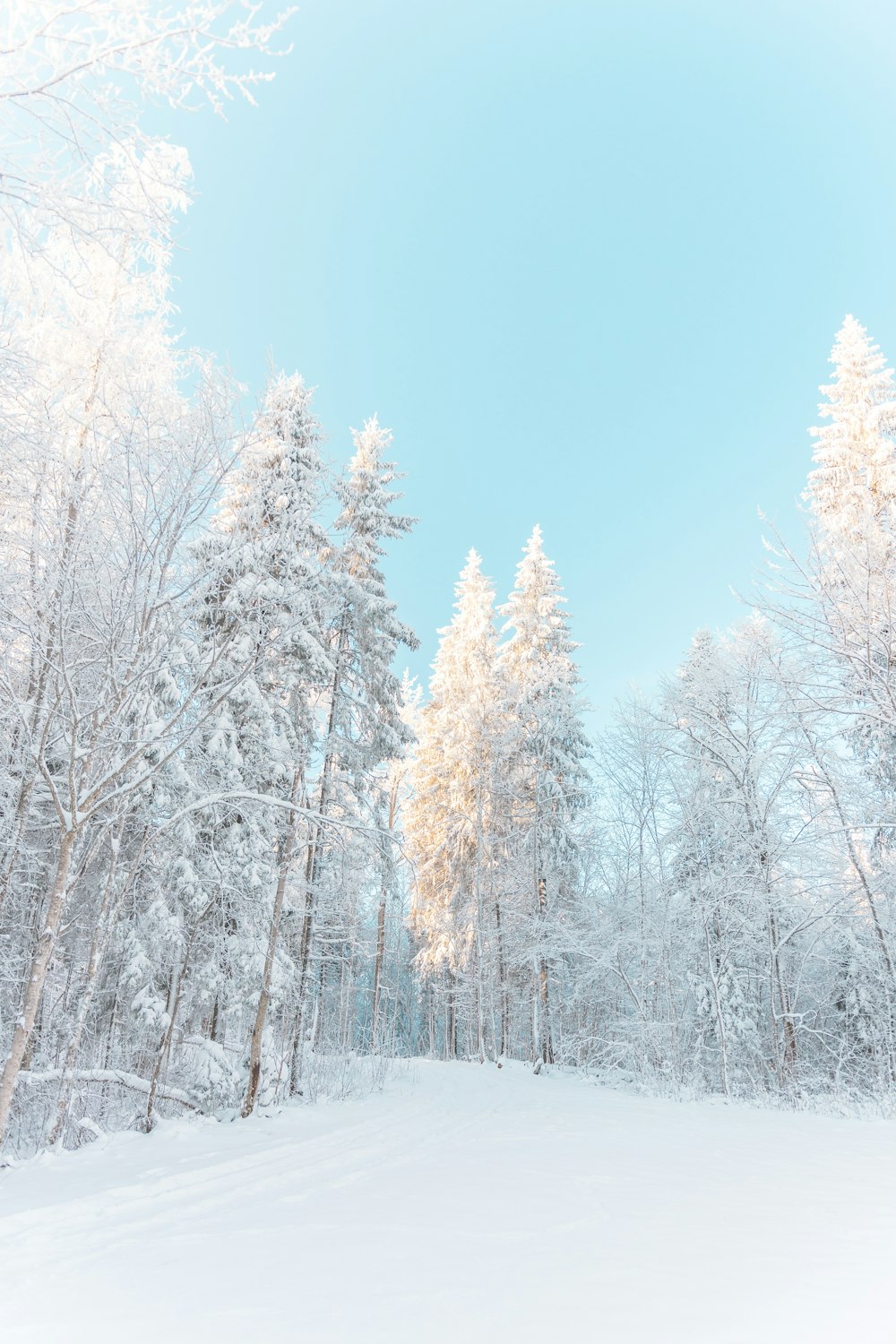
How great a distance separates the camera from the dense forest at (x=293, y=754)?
5.87m

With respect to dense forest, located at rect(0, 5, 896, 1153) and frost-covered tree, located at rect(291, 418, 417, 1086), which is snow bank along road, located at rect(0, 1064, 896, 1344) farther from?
frost-covered tree, located at rect(291, 418, 417, 1086)

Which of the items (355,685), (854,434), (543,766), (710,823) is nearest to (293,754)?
(355,685)

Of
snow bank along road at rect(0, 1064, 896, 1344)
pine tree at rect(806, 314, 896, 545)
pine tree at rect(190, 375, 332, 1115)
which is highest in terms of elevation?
pine tree at rect(806, 314, 896, 545)

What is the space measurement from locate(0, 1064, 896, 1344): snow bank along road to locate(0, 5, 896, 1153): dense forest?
6.33 ft

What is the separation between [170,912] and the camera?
953cm

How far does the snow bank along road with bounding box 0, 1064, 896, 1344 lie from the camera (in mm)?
2266

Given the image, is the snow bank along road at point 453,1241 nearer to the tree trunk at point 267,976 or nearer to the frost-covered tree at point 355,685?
the tree trunk at point 267,976

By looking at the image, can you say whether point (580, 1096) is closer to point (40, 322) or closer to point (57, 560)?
point (57, 560)

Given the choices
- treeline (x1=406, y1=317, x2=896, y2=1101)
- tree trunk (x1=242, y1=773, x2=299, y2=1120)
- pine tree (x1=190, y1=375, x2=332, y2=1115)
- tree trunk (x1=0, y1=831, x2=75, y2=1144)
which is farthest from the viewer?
tree trunk (x1=242, y1=773, x2=299, y2=1120)

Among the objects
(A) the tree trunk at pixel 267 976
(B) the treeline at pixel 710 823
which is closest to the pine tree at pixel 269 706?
(A) the tree trunk at pixel 267 976

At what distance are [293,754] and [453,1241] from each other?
7.73 metres

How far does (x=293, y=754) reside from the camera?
1036 centimetres

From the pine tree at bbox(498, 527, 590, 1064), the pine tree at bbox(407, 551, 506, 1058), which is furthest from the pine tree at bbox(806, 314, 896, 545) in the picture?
the pine tree at bbox(407, 551, 506, 1058)

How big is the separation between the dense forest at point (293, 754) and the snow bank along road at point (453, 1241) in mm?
1930
